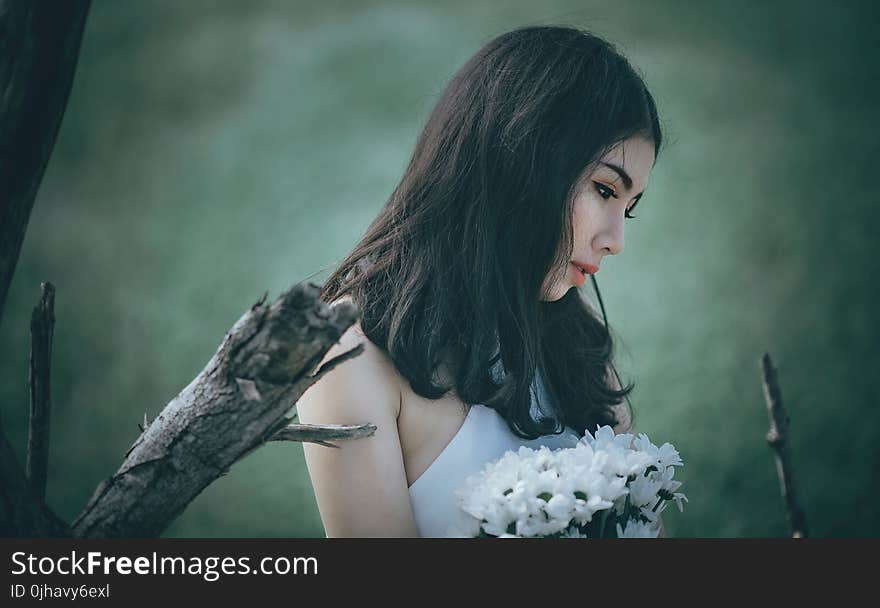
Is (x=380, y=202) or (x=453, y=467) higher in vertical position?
(x=380, y=202)

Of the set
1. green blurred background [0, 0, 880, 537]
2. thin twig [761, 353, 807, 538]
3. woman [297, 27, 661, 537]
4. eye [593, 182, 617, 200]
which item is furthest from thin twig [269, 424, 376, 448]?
green blurred background [0, 0, 880, 537]

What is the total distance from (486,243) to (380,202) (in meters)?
3.18

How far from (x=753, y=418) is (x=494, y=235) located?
3.12 meters

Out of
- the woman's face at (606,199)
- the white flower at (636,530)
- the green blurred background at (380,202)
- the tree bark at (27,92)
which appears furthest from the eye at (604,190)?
the green blurred background at (380,202)

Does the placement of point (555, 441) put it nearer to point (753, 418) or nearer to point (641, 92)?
point (641, 92)

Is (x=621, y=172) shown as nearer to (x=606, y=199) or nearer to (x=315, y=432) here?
(x=606, y=199)

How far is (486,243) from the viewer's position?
136 cm

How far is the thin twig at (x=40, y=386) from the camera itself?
0.84 m

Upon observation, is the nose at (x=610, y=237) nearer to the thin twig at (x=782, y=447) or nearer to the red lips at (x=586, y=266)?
the red lips at (x=586, y=266)

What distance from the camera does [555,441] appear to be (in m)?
1.49

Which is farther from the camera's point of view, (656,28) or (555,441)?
(656,28)

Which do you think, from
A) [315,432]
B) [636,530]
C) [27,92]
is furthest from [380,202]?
[27,92]

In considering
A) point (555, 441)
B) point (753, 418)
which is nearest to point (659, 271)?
point (753, 418)

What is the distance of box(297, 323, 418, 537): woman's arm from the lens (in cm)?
125
